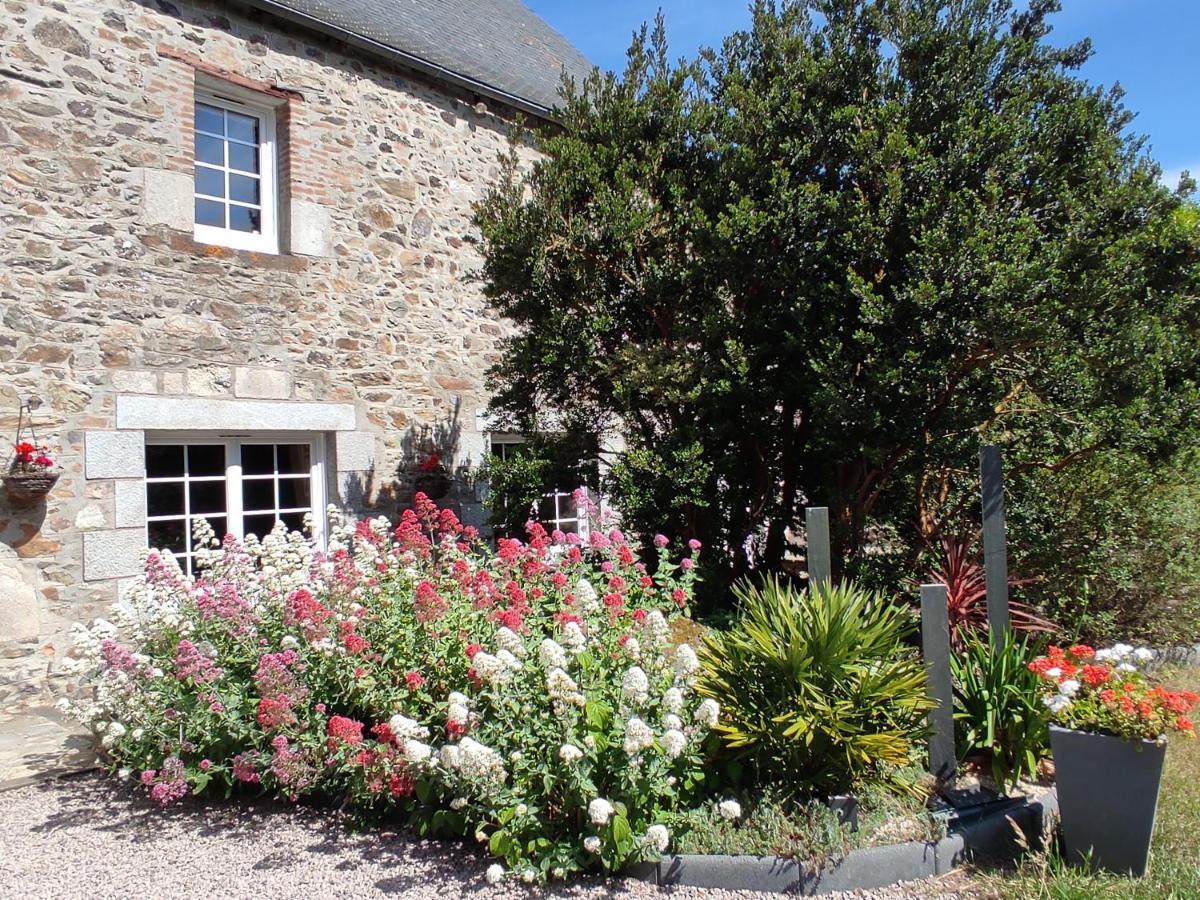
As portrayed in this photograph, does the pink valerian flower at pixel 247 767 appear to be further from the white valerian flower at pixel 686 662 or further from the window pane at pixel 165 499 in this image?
the window pane at pixel 165 499

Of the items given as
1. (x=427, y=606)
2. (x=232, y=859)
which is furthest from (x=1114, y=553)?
(x=232, y=859)

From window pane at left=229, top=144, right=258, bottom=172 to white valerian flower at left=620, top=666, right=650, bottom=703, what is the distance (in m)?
6.07

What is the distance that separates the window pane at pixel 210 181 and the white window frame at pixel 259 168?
0.06m

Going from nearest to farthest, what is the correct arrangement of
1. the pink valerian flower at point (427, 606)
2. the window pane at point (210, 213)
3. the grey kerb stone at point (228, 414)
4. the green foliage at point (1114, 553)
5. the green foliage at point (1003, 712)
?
the pink valerian flower at point (427, 606) → the green foliage at point (1003, 712) → the grey kerb stone at point (228, 414) → the green foliage at point (1114, 553) → the window pane at point (210, 213)

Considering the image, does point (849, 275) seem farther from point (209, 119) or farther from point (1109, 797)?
point (209, 119)

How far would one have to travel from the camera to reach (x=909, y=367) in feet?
18.9

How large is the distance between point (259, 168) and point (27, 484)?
3.33 m

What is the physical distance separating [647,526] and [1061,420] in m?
3.19

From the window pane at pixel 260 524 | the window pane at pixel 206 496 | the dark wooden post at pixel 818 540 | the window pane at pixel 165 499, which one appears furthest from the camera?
the window pane at pixel 260 524

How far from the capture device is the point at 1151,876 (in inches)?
126

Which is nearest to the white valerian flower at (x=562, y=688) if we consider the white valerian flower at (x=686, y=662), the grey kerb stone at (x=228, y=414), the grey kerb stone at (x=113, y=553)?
the white valerian flower at (x=686, y=662)

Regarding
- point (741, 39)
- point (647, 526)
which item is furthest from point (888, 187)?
point (647, 526)

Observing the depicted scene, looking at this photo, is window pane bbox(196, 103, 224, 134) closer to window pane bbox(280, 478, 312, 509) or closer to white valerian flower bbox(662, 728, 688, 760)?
window pane bbox(280, 478, 312, 509)

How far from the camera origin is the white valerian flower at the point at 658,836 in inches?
124
